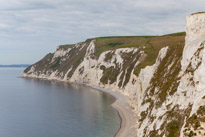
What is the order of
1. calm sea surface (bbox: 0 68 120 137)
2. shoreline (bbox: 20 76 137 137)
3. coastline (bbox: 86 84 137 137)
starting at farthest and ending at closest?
calm sea surface (bbox: 0 68 120 137), shoreline (bbox: 20 76 137 137), coastline (bbox: 86 84 137 137)

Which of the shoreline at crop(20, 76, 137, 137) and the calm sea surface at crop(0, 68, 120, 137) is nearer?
the shoreline at crop(20, 76, 137, 137)

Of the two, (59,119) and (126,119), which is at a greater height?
(59,119)

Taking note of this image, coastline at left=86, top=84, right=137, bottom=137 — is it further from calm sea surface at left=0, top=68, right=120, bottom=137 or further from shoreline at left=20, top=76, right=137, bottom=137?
calm sea surface at left=0, top=68, right=120, bottom=137

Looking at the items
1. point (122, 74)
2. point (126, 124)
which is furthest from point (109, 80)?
point (126, 124)

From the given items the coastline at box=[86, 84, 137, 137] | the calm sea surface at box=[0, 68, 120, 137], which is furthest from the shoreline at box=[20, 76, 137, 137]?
the calm sea surface at box=[0, 68, 120, 137]

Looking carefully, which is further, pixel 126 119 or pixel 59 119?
pixel 59 119

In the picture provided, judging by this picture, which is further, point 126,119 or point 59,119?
point 59,119

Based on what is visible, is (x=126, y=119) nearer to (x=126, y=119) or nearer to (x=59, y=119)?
(x=126, y=119)

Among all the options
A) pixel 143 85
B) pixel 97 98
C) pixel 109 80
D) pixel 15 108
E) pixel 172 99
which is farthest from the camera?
pixel 109 80

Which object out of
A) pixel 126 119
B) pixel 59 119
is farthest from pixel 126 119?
pixel 59 119

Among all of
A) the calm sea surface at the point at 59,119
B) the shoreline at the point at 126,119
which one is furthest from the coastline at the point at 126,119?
the calm sea surface at the point at 59,119

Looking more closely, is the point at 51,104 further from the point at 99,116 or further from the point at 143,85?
the point at 143,85
